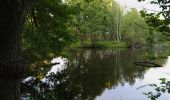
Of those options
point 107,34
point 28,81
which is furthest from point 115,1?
point 28,81

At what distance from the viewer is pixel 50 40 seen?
13000mm

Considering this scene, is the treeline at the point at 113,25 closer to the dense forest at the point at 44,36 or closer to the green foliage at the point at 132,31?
the green foliage at the point at 132,31

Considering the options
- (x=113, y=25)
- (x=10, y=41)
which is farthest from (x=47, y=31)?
(x=113, y=25)

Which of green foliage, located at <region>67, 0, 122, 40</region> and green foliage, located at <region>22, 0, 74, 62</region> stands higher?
green foliage, located at <region>67, 0, 122, 40</region>

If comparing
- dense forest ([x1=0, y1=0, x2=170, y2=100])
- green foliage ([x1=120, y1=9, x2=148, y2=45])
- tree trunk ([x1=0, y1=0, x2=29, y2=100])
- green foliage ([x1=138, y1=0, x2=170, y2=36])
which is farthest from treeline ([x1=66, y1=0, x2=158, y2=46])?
tree trunk ([x1=0, y1=0, x2=29, y2=100])

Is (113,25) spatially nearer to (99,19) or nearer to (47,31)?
(99,19)

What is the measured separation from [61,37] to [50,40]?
97 centimetres

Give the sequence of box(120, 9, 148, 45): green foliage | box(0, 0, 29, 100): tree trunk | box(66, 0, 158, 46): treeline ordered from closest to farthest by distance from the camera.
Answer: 1. box(0, 0, 29, 100): tree trunk
2. box(66, 0, 158, 46): treeline
3. box(120, 9, 148, 45): green foliage

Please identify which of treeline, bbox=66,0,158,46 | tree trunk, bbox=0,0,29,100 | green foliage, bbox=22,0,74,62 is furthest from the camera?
treeline, bbox=66,0,158,46

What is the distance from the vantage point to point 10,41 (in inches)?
124

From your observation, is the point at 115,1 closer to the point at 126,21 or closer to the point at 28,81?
the point at 126,21

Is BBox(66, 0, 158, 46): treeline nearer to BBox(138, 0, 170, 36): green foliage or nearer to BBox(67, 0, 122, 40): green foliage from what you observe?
BBox(67, 0, 122, 40): green foliage

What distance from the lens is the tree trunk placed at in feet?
10.2

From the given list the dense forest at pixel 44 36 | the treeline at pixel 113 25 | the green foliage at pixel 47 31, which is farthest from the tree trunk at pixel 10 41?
the treeline at pixel 113 25
